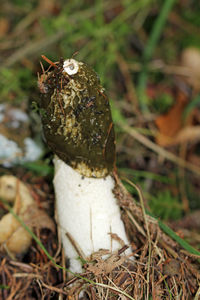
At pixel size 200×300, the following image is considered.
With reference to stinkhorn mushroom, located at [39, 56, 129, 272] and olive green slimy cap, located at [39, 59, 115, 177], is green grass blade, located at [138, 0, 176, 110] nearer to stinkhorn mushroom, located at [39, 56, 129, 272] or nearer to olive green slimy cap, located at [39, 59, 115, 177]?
stinkhorn mushroom, located at [39, 56, 129, 272]

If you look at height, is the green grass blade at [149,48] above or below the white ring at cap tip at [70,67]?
above

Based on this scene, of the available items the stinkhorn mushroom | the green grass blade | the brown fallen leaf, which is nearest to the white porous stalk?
the stinkhorn mushroom

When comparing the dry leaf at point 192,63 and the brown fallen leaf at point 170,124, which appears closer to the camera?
the brown fallen leaf at point 170,124

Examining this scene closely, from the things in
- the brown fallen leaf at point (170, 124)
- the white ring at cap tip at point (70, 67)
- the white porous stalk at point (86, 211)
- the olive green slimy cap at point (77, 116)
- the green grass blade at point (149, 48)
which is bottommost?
the white porous stalk at point (86, 211)

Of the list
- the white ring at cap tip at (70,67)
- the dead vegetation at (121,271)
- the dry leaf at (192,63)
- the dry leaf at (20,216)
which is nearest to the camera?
the white ring at cap tip at (70,67)

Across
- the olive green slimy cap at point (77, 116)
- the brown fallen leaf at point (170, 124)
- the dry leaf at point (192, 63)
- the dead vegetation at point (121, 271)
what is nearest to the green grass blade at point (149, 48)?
the brown fallen leaf at point (170, 124)

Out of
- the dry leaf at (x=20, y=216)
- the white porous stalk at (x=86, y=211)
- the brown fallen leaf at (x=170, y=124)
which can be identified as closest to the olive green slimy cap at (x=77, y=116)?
the white porous stalk at (x=86, y=211)

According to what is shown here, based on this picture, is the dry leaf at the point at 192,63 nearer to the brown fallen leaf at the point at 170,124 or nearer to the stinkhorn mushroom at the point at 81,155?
the brown fallen leaf at the point at 170,124

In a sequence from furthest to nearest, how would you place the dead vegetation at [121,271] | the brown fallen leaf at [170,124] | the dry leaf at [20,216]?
the brown fallen leaf at [170,124], the dry leaf at [20,216], the dead vegetation at [121,271]
